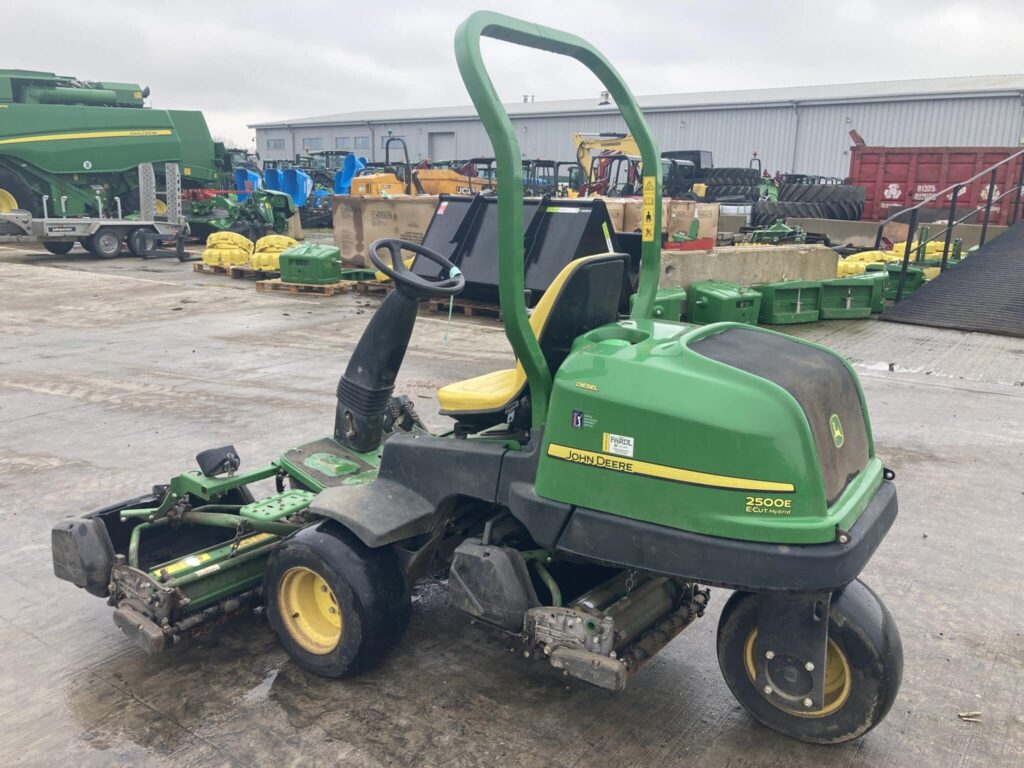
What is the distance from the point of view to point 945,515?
16.0ft

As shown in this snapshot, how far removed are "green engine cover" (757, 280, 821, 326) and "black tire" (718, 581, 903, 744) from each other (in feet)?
29.6

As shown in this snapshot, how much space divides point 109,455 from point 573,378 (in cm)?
420

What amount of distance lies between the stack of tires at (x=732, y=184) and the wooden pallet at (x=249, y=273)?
11.7 m

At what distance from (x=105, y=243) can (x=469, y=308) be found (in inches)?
408

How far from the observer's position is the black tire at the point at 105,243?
1786cm

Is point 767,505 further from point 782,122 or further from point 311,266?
point 782,122

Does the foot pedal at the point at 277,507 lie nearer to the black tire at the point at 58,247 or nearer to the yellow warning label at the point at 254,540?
the yellow warning label at the point at 254,540

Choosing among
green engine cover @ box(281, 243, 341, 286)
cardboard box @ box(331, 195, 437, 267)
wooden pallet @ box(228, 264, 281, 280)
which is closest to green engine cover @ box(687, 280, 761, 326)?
cardboard box @ box(331, 195, 437, 267)

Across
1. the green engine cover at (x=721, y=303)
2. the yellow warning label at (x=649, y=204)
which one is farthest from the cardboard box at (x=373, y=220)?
the yellow warning label at (x=649, y=204)

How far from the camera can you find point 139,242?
18422mm

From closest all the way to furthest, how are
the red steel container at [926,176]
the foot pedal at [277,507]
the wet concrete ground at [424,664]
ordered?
the wet concrete ground at [424,664] → the foot pedal at [277,507] → the red steel container at [926,176]

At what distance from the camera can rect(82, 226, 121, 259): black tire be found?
1786cm

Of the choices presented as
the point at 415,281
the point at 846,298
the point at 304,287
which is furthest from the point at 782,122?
the point at 415,281

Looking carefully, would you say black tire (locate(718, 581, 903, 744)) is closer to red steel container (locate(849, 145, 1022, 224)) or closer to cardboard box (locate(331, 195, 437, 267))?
cardboard box (locate(331, 195, 437, 267))
